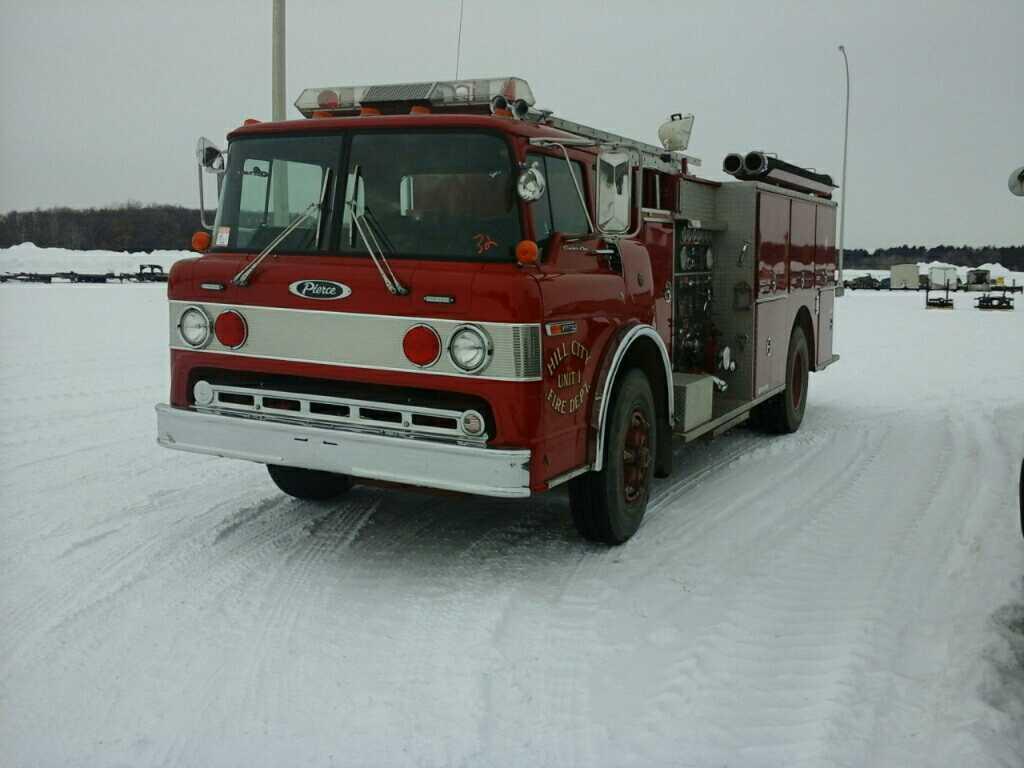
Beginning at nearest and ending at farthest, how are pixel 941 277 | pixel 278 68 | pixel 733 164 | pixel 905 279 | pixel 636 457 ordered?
pixel 636 457, pixel 733 164, pixel 278 68, pixel 941 277, pixel 905 279

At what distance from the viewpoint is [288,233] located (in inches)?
219

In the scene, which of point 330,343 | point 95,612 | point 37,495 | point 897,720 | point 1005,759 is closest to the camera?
point 1005,759

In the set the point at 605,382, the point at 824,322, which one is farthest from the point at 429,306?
the point at 824,322

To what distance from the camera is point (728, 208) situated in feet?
27.6

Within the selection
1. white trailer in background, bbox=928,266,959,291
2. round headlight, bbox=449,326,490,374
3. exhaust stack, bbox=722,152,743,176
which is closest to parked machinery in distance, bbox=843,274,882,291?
white trailer in background, bbox=928,266,959,291

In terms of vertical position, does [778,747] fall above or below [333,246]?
below

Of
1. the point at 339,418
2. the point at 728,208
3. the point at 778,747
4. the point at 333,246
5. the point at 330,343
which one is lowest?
the point at 778,747

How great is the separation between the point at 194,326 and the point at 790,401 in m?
6.15

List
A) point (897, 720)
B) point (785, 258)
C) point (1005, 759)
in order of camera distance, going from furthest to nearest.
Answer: point (785, 258), point (897, 720), point (1005, 759)

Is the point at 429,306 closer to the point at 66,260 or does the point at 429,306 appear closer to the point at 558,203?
the point at 558,203

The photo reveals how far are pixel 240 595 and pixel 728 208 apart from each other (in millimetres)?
5192

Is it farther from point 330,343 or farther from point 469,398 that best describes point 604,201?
point 330,343

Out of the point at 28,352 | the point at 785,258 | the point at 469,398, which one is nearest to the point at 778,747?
the point at 469,398

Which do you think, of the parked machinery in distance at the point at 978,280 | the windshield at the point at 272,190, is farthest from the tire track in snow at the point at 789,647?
the parked machinery in distance at the point at 978,280
